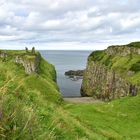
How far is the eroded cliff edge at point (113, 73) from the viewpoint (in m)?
102

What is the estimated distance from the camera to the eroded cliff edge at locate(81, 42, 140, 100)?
4009 inches

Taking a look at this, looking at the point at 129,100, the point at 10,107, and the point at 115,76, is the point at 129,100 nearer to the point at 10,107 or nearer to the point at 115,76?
the point at 115,76

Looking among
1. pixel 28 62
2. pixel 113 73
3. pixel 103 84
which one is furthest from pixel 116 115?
pixel 103 84

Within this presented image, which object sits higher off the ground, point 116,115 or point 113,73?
point 113,73

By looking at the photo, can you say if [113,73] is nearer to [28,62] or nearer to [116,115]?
[28,62]

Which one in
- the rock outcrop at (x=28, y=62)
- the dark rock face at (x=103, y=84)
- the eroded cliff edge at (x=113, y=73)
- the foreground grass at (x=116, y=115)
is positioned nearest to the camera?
the foreground grass at (x=116, y=115)

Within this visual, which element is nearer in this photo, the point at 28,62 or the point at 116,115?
the point at 116,115

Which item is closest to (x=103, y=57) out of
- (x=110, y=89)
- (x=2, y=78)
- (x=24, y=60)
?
(x=110, y=89)

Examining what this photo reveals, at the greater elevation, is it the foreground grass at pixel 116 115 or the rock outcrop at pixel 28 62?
the rock outcrop at pixel 28 62

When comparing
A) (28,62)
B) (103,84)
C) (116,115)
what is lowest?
(103,84)

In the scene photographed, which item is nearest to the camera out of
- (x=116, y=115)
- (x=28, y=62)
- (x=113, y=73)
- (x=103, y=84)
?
(x=116, y=115)

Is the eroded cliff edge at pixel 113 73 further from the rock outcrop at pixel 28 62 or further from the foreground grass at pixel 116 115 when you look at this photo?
the foreground grass at pixel 116 115

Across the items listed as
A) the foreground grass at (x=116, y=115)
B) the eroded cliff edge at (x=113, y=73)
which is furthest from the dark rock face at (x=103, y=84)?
the foreground grass at (x=116, y=115)

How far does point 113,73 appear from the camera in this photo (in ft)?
385
